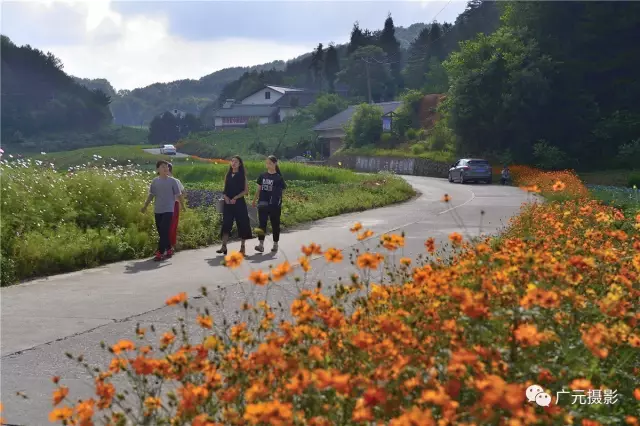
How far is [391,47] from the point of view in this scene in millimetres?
112000

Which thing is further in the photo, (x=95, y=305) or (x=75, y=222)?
(x=75, y=222)

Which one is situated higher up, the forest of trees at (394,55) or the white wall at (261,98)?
the forest of trees at (394,55)

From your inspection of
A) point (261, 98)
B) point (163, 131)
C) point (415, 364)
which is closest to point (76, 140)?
point (163, 131)

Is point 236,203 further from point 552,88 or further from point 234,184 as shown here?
point 552,88

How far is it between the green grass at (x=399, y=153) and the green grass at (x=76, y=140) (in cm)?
3583

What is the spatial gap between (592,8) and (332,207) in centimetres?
3303

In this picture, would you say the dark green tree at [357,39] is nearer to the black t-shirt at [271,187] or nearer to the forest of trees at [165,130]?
the forest of trees at [165,130]

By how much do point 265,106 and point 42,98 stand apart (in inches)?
1253

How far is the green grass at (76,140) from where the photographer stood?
280ft

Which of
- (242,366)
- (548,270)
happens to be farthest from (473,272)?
(242,366)

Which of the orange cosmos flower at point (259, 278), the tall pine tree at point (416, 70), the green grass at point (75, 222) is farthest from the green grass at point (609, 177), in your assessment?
the tall pine tree at point (416, 70)

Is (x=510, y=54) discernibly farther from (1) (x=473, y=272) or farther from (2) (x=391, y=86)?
(2) (x=391, y=86)

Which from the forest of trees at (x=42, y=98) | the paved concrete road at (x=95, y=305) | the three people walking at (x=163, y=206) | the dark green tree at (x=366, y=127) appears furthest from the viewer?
the forest of trees at (x=42, y=98)

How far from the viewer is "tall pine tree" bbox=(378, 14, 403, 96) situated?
10619 centimetres
